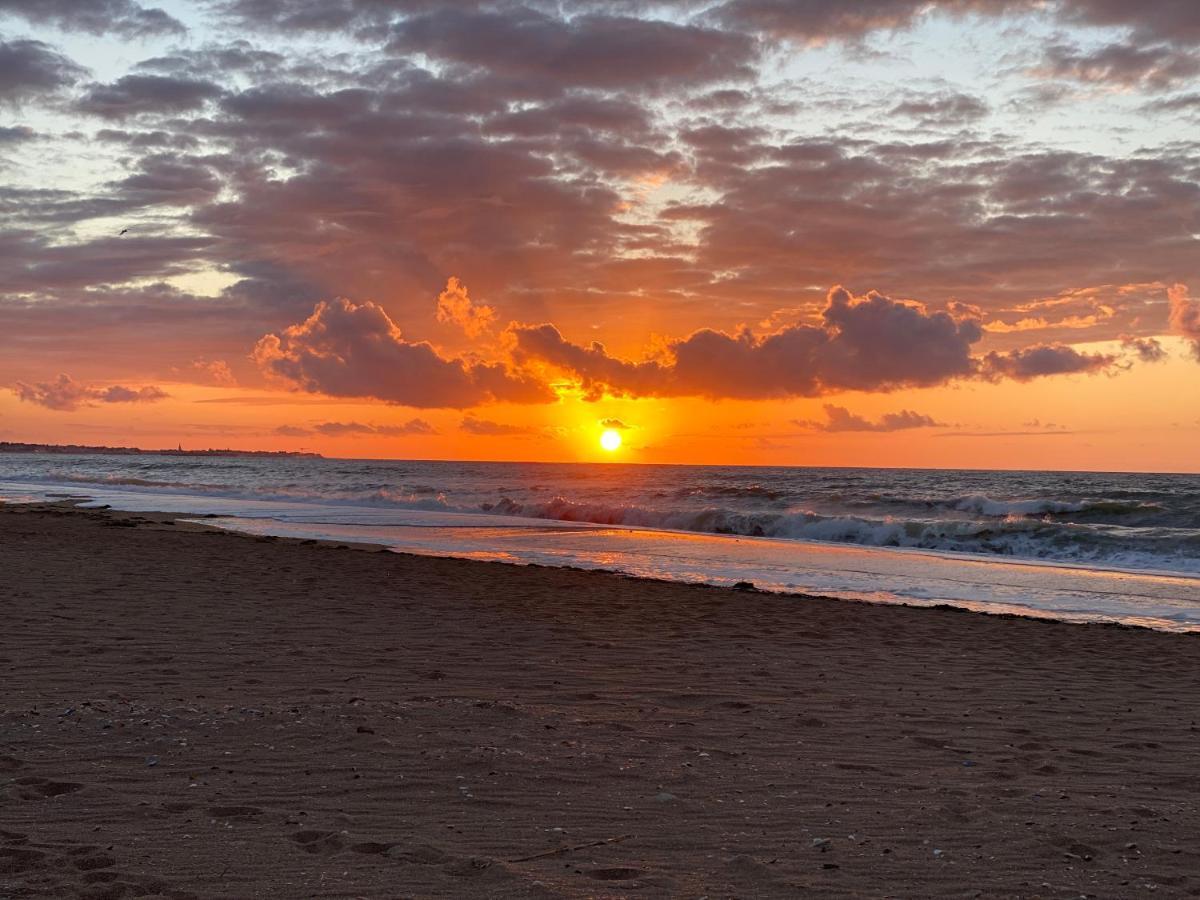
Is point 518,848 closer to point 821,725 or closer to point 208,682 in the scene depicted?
point 821,725

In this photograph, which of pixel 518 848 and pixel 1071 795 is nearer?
pixel 518 848

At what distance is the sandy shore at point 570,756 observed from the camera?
189 inches

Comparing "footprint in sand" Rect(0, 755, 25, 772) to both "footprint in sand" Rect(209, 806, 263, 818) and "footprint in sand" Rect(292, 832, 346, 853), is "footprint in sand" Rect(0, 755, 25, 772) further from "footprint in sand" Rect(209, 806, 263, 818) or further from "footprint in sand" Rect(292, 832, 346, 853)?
"footprint in sand" Rect(292, 832, 346, 853)

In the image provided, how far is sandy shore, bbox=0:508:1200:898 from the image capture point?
479cm

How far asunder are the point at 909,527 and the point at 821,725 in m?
28.2

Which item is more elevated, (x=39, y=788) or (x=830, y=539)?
(x=39, y=788)

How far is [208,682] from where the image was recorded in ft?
27.3

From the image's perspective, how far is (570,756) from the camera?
667 centimetres

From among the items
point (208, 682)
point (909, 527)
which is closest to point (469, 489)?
point (909, 527)

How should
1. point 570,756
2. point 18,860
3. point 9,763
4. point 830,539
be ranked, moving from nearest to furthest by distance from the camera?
point 18,860 < point 9,763 < point 570,756 < point 830,539

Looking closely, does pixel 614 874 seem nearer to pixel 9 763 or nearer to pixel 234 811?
pixel 234 811

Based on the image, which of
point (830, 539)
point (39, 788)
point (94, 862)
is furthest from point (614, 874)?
point (830, 539)

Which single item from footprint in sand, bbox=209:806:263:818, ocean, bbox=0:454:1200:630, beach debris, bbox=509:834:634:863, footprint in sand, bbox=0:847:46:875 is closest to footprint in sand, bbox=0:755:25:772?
footprint in sand, bbox=0:847:46:875

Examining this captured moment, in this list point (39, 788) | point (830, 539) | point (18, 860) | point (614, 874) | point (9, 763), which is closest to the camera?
point (18, 860)
